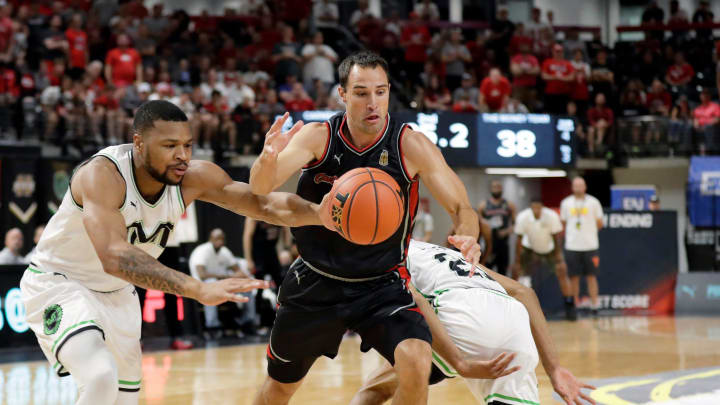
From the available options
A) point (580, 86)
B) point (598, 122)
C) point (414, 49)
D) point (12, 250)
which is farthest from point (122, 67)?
point (598, 122)

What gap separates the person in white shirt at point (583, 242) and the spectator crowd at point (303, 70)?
2.46 m

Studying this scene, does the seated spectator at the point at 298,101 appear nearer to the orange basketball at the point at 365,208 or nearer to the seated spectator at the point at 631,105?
the seated spectator at the point at 631,105

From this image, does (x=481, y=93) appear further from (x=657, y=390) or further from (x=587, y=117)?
(x=657, y=390)

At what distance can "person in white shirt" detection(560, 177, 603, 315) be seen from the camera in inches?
484

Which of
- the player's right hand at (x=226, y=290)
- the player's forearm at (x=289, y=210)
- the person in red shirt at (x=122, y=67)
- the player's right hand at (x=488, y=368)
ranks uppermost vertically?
the person in red shirt at (x=122, y=67)

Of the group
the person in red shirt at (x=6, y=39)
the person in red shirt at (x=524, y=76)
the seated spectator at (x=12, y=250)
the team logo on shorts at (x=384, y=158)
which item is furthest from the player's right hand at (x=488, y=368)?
the person in red shirt at (x=524, y=76)

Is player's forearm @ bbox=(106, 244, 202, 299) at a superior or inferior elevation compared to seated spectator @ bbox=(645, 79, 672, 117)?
inferior

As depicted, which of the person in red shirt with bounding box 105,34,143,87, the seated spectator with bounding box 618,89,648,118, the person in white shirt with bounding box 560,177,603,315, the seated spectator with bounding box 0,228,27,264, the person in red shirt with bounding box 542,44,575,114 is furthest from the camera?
the seated spectator with bounding box 618,89,648,118

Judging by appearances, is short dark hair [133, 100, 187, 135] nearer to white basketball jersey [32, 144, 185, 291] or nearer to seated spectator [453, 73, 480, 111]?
white basketball jersey [32, 144, 185, 291]

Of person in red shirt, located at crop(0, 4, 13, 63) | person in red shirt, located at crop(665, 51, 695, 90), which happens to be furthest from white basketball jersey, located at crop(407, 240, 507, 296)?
person in red shirt, located at crop(665, 51, 695, 90)

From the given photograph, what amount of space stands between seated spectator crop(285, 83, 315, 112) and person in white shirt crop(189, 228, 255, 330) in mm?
3755

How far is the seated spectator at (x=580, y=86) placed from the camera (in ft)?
54.0

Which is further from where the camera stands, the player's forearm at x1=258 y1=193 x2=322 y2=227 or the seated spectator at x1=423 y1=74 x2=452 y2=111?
the seated spectator at x1=423 y1=74 x2=452 y2=111

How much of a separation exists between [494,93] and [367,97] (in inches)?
419
